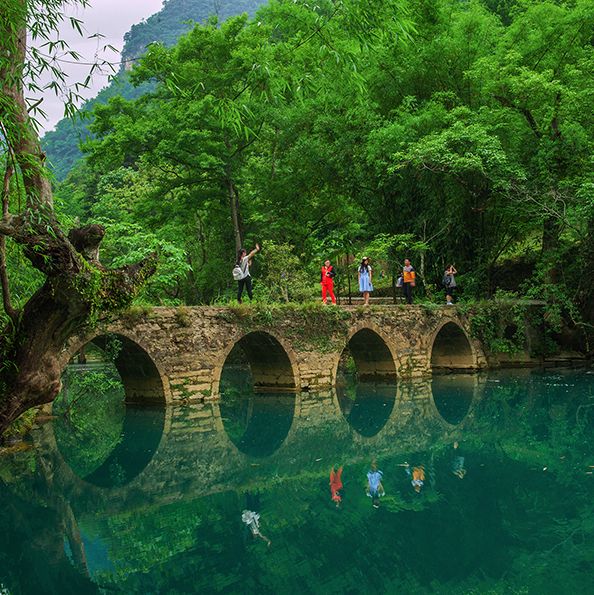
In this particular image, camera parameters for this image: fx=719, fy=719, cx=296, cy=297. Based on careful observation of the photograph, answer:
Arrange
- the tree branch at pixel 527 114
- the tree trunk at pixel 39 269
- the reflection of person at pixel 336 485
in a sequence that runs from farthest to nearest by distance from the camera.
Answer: the tree branch at pixel 527 114 → the reflection of person at pixel 336 485 → the tree trunk at pixel 39 269

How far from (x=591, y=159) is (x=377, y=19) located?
15.2 m

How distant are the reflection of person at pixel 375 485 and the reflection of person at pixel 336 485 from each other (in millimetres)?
353

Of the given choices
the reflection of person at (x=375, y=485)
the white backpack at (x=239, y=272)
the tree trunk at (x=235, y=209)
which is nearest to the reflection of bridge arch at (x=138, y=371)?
the white backpack at (x=239, y=272)

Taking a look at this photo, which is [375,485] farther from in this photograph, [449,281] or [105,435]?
[449,281]

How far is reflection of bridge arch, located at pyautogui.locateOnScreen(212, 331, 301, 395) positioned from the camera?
653 inches

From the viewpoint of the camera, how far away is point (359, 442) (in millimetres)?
11680

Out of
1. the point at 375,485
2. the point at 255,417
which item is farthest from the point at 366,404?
the point at 375,485

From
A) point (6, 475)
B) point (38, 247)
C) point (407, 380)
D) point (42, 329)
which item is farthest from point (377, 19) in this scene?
point (407, 380)

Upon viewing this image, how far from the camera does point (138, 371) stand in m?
15.0

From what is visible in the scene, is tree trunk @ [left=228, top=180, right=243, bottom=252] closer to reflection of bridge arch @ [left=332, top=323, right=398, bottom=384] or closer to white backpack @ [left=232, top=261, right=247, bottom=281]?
reflection of bridge arch @ [left=332, top=323, right=398, bottom=384]

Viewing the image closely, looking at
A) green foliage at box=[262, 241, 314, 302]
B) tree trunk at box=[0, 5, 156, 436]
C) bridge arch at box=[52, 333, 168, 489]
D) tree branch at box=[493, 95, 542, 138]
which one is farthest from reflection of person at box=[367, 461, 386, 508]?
tree branch at box=[493, 95, 542, 138]

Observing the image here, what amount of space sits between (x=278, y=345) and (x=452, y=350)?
6.79m

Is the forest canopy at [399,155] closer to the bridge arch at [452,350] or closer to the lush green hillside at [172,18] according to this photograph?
the bridge arch at [452,350]

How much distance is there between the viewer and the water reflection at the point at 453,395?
14.0 m
